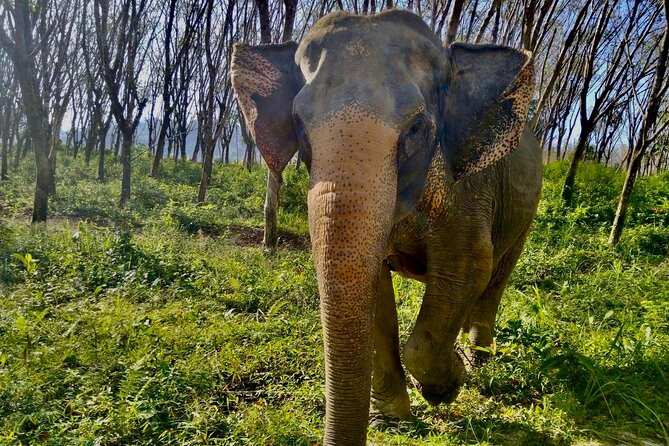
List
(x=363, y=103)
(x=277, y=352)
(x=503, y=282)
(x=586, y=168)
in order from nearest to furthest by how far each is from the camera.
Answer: (x=363, y=103)
(x=277, y=352)
(x=503, y=282)
(x=586, y=168)

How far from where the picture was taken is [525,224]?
4.61m

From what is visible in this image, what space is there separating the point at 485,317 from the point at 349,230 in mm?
3141

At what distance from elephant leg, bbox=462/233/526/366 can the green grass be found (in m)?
0.18

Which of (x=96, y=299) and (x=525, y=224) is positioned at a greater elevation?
(x=525, y=224)

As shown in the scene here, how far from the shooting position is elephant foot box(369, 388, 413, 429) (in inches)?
139

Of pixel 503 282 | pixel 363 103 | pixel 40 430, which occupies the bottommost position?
pixel 40 430

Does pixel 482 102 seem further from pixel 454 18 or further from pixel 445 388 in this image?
pixel 454 18

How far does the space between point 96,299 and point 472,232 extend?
4.11 meters

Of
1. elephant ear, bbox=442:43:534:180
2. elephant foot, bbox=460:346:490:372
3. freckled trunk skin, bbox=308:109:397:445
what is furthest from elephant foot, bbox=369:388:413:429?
elephant ear, bbox=442:43:534:180

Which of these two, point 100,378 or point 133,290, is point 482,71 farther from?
point 133,290

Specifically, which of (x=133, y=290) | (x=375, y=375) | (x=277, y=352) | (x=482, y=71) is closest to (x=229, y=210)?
(x=133, y=290)

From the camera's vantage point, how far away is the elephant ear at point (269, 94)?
2.80m

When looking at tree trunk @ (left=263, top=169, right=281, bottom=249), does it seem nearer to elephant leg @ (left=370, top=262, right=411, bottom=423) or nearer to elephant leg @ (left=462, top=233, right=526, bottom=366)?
elephant leg @ (left=462, top=233, right=526, bottom=366)

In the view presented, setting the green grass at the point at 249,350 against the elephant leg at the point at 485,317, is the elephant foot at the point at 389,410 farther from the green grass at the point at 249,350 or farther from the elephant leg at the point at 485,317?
the elephant leg at the point at 485,317
